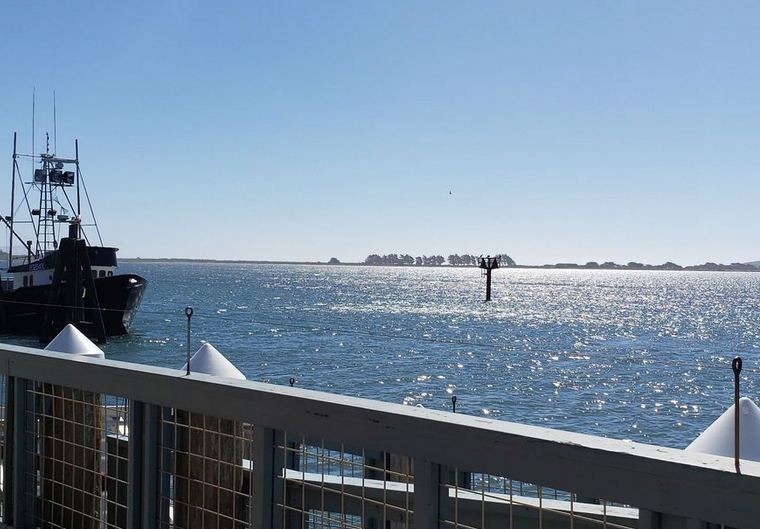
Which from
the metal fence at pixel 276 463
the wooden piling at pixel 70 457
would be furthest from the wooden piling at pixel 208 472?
the wooden piling at pixel 70 457

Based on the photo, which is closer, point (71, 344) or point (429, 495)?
point (429, 495)

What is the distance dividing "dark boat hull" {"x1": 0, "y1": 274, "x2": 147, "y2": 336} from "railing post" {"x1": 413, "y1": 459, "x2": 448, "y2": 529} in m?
40.4

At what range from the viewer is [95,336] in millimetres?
41906

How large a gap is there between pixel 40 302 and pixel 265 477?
41.3 m

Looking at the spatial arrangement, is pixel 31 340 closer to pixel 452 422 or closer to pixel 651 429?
pixel 651 429

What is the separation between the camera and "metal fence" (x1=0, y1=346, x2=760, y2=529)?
6.07ft

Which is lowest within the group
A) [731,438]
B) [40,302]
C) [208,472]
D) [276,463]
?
[40,302]

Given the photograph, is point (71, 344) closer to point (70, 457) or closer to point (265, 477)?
point (70, 457)

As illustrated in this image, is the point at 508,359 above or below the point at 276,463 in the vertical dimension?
below

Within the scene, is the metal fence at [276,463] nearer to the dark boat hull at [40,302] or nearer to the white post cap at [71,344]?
the white post cap at [71,344]

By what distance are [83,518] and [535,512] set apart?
195cm

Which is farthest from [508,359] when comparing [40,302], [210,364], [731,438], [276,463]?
[276,463]

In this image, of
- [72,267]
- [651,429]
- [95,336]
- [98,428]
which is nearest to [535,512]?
[98,428]

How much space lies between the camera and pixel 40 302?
1590 inches
